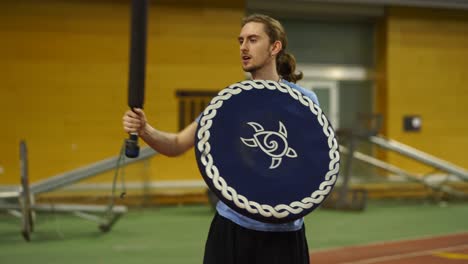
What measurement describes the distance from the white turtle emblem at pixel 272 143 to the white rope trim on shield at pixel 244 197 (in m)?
0.15

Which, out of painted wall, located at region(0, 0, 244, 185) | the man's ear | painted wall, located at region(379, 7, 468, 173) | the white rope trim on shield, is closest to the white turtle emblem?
the white rope trim on shield

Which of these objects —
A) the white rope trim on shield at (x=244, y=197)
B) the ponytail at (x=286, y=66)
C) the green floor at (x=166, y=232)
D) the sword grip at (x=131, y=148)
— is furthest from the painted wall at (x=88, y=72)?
the sword grip at (x=131, y=148)

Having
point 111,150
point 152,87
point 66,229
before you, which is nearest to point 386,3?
point 152,87

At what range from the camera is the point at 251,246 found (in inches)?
122

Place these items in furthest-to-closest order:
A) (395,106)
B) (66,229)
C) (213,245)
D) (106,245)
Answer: (395,106) < (66,229) < (106,245) < (213,245)

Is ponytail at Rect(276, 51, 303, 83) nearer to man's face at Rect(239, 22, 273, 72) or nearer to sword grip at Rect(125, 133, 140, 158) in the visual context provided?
man's face at Rect(239, 22, 273, 72)

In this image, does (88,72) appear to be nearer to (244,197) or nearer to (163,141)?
(163,141)

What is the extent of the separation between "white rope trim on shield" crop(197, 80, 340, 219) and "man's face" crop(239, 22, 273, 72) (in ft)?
0.52

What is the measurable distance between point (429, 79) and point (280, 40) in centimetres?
1130

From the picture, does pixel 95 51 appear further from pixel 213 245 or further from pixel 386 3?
pixel 213 245

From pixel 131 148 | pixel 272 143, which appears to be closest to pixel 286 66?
pixel 272 143

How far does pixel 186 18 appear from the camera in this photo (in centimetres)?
1240

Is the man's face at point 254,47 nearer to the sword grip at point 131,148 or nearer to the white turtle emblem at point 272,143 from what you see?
the white turtle emblem at point 272,143

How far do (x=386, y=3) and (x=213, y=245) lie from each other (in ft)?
35.4
